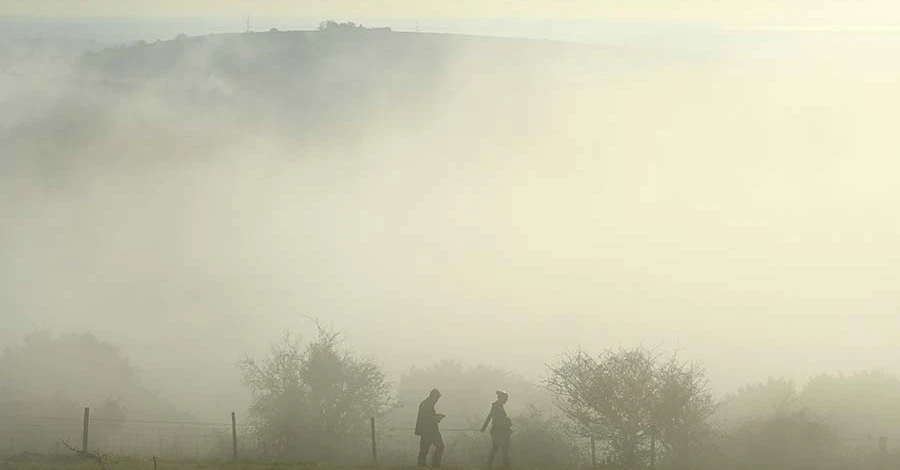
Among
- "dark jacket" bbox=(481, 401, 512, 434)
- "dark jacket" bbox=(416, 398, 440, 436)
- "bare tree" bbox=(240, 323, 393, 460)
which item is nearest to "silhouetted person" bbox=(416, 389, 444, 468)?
"dark jacket" bbox=(416, 398, 440, 436)

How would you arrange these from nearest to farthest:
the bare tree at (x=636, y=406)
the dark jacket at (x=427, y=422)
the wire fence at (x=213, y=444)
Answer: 1. the dark jacket at (x=427, y=422)
2. the bare tree at (x=636, y=406)
3. the wire fence at (x=213, y=444)

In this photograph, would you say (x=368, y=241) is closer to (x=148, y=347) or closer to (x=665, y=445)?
(x=148, y=347)

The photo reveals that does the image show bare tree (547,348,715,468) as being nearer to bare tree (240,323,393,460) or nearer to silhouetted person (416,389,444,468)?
bare tree (240,323,393,460)

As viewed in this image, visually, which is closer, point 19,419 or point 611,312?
point 19,419

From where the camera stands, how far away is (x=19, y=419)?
1880 inches

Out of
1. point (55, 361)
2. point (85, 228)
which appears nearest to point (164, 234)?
point (85, 228)

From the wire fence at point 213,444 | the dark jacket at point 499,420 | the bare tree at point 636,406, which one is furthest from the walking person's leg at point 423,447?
the bare tree at point 636,406

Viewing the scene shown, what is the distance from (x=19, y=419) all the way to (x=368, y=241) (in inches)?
5667

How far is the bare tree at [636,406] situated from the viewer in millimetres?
35094

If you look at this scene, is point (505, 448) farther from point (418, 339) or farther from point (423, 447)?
point (418, 339)

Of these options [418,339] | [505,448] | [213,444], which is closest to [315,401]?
[213,444]

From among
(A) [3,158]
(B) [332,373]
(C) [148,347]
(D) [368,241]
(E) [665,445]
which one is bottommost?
(E) [665,445]

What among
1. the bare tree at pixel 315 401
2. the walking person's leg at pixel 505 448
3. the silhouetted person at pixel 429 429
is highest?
the bare tree at pixel 315 401

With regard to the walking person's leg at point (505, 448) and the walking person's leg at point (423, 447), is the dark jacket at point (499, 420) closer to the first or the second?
the walking person's leg at point (505, 448)
